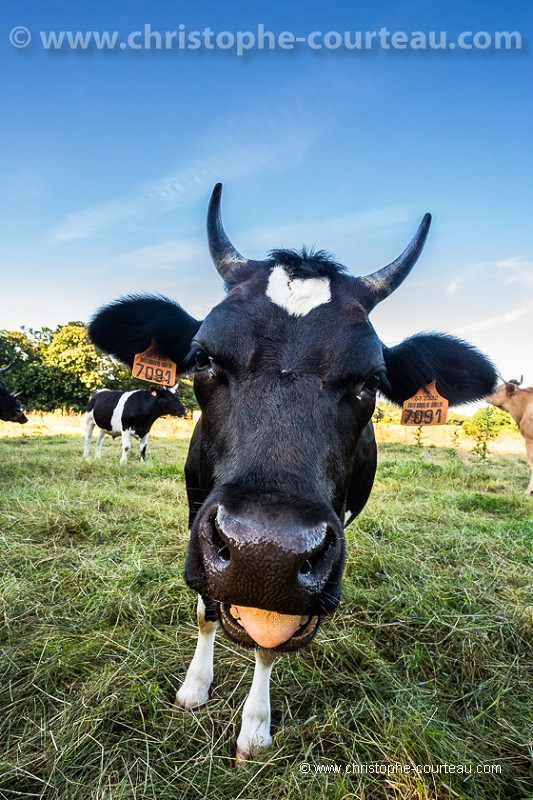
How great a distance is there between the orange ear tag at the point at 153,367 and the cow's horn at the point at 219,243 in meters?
0.84

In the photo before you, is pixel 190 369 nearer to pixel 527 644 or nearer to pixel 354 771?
pixel 354 771

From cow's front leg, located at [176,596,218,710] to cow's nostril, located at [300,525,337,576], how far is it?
1.43 meters

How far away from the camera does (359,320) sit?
6.56ft

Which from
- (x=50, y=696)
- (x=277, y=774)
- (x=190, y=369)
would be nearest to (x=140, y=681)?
(x=50, y=696)

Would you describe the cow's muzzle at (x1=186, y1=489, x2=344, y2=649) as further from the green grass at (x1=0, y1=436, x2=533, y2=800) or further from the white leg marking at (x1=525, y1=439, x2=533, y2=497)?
the white leg marking at (x1=525, y1=439, x2=533, y2=497)

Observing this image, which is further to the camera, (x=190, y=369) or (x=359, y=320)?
(x=190, y=369)

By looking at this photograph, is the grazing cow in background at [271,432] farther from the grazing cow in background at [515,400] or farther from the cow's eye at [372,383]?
the grazing cow in background at [515,400]

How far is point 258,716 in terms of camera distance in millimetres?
2062

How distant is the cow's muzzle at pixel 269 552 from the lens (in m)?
1.19

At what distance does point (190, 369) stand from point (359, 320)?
1.50 m

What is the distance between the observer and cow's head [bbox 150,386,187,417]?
11.8 m

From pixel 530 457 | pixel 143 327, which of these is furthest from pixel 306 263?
pixel 530 457

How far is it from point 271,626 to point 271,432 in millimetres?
653

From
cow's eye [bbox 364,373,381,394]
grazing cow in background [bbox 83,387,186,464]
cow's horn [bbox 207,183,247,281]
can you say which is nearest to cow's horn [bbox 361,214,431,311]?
cow's eye [bbox 364,373,381,394]
